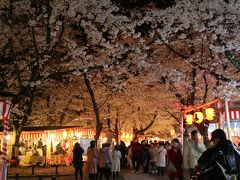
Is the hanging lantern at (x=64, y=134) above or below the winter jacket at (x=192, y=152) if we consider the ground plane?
above

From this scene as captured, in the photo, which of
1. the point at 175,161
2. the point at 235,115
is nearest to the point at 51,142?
the point at 235,115

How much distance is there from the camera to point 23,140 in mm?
32156

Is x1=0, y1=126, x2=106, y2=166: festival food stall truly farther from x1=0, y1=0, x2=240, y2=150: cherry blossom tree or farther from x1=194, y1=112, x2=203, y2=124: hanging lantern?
x1=194, y1=112, x2=203, y2=124: hanging lantern

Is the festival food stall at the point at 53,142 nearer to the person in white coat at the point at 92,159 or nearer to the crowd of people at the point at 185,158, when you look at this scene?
the crowd of people at the point at 185,158

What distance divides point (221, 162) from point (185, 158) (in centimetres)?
493

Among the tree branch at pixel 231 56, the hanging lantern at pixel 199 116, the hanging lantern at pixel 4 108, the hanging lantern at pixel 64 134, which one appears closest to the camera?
the hanging lantern at pixel 4 108

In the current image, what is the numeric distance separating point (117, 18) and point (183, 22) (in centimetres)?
322

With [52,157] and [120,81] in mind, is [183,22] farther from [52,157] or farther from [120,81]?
[52,157]

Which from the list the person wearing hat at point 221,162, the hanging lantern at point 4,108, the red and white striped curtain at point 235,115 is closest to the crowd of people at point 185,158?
the person wearing hat at point 221,162

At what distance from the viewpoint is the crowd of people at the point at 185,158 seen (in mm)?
6656

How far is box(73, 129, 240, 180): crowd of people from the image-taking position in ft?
21.8

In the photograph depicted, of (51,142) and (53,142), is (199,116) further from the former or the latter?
(53,142)

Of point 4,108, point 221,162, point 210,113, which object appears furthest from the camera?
point 210,113

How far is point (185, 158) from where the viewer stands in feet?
37.8
